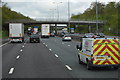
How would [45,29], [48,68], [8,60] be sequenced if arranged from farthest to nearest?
[45,29] → [8,60] → [48,68]

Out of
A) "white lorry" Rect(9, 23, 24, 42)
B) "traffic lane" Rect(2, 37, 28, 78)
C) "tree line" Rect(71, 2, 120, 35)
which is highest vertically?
"tree line" Rect(71, 2, 120, 35)

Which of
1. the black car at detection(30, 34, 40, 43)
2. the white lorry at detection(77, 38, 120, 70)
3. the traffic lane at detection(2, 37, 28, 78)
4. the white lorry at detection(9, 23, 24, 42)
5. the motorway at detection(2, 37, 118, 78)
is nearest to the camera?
the motorway at detection(2, 37, 118, 78)

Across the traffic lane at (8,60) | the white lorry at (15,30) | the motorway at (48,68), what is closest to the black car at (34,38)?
the white lorry at (15,30)

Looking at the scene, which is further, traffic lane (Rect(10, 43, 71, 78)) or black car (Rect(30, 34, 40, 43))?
black car (Rect(30, 34, 40, 43))

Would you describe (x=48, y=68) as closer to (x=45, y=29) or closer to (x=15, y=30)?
(x=15, y=30)

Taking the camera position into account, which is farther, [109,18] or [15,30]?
[109,18]

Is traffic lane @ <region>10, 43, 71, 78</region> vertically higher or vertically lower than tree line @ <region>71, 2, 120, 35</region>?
lower

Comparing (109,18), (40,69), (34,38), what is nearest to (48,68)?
(40,69)

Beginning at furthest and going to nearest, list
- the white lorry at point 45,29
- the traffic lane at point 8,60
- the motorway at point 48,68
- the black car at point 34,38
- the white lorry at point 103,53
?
1. the white lorry at point 45,29
2. the black car at point 34,38
3. the traffic lane at point 8,60
4. the white lorry at point 103,53
5. the motorway at point 48,68

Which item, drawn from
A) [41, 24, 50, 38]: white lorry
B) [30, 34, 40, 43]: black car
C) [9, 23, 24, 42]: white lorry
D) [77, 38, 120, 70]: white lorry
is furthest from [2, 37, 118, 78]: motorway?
[41, 24, 50, 38]: white lorry

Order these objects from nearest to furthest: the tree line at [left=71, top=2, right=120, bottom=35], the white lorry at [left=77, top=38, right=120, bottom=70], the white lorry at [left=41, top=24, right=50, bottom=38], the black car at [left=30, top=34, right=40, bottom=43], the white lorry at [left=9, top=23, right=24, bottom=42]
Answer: the white lorry at [left=77, top=38, right=120, bottom=70], the white lorry at [left=9, top=23, right=24, bottom=42], the black car at [left=30, top=34, right=40, bottom=43], the white lorry at [left=41, top=24, right=50, bottom=38], the tree line at [left=71, top=2, right=120, bottom=35]

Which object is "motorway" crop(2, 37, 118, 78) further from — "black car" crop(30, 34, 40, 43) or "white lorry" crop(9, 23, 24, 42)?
"black car" crop(30, 34, 40, 43)

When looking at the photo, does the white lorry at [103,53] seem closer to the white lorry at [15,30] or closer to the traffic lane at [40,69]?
the traffic lane at [40,69]

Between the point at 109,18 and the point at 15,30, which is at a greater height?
the point at 109,18
